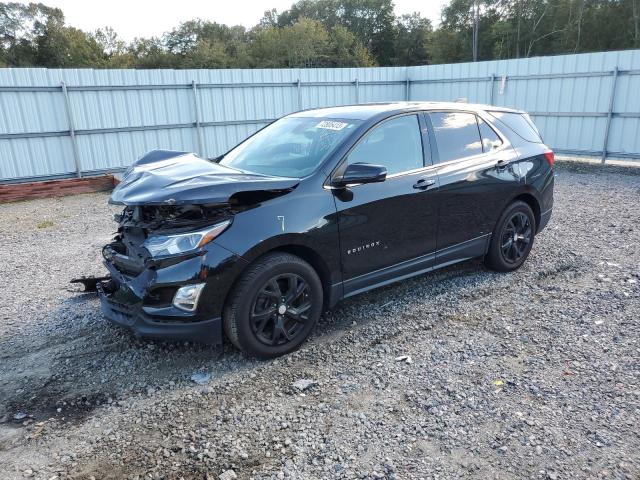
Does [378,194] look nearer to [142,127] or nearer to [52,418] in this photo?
[52,418]

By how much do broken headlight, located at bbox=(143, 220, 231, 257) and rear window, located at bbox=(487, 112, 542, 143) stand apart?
3.42 meters

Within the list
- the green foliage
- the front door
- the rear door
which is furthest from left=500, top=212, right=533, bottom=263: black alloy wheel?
the green foliage

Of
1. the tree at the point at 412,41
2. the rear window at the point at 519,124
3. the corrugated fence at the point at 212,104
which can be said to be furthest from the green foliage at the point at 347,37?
the rear window at the point at 519,124

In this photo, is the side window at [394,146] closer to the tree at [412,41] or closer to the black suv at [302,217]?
the black suv at [302,217]

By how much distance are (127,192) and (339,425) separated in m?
2.13

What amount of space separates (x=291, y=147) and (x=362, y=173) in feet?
2.97

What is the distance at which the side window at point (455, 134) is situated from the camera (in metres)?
4.67

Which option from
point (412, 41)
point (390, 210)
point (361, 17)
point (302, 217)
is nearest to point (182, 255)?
point (302, 217)

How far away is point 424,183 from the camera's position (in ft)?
14.5

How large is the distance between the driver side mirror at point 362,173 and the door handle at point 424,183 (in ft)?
2.12

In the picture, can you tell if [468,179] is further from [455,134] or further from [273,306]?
[273,306]

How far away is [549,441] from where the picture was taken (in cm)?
284

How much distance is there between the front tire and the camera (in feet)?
11.4

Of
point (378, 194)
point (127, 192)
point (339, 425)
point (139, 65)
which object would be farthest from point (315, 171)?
point (139, 65)
